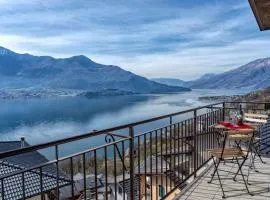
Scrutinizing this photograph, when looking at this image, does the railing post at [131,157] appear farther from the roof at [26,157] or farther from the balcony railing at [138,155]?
the roof at [26,157]

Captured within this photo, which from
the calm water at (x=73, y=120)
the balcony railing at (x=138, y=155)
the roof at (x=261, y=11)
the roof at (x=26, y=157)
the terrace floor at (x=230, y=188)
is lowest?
the calm water at (x=73, y=120)

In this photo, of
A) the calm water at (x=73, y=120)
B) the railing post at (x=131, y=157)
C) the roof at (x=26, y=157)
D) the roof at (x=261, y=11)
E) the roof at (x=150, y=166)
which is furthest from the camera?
the calm water at (x=73, y=120)

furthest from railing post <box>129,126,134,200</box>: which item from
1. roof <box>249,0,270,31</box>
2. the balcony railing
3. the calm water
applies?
the calm water

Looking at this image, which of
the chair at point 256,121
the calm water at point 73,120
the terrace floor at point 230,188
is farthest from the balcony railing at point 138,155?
the calm water at point 73,120

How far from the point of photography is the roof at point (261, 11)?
4.04 meters

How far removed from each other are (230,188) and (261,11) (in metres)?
2.43

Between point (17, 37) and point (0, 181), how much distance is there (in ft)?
247

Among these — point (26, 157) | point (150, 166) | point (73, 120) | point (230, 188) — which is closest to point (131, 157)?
point (150, 166)

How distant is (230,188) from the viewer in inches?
171

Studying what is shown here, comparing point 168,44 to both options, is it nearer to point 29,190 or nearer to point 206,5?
point 206,5

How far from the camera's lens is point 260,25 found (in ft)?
17.9

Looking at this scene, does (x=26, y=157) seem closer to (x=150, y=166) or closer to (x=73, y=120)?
(x=150, y=166)

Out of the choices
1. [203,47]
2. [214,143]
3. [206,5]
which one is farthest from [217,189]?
[203,47]

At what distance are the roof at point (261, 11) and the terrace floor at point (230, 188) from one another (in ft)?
7.57
